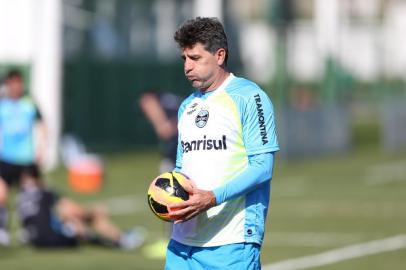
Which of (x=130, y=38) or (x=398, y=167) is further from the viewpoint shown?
(x=130, y=38)

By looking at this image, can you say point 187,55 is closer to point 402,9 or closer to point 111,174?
point 111,174

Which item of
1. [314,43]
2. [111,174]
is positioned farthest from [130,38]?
[111,174]

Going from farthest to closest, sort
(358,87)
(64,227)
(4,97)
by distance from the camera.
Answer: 1. (358,87)
2. (4,97)
3. (64,227)

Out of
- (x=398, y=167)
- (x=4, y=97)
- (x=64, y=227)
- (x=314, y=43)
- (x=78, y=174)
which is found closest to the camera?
(x=64, y=227)

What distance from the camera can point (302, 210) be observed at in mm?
21359

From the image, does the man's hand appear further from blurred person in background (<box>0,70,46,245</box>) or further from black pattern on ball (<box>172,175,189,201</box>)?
blurred person in background (<box>0,70,46,245</box>)

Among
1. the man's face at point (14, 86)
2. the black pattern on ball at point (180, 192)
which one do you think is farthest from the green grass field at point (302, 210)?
the black pattern on ball at point (180, 192)

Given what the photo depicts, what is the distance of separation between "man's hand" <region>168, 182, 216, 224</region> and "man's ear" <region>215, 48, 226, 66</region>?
781mm

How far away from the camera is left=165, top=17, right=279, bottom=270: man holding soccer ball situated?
25.4ft

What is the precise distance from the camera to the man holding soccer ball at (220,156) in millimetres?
7754

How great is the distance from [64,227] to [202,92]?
28.4 ft

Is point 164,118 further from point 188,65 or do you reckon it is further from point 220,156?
point 188,65

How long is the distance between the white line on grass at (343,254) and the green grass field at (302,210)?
19cm

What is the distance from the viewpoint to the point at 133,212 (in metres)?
20.9
